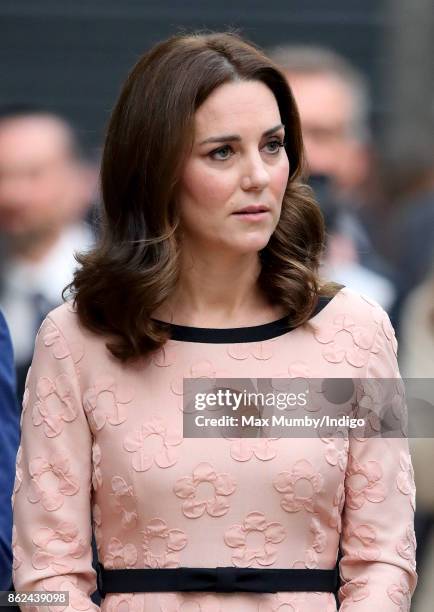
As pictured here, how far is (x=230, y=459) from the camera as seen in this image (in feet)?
10.3

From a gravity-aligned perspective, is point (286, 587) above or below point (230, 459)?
below

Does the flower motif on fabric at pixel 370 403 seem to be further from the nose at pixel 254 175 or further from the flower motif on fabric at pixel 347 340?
the nose at pixel 254 175

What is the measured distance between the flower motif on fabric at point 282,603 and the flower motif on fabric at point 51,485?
1.38 feet

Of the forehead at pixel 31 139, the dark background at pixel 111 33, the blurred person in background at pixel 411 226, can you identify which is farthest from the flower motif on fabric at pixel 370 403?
the dark background at pixel 111 33

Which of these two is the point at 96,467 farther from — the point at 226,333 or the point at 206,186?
the point at 206,186

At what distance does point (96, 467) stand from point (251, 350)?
15.0 inches

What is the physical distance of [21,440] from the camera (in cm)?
326

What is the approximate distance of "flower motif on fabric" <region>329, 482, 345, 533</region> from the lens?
315 centimetres

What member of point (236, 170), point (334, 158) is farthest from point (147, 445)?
point (334, 158)

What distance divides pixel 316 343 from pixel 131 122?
57 cm

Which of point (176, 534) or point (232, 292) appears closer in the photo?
point (176, 534)

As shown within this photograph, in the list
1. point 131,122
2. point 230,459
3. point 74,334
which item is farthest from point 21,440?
point 131,122

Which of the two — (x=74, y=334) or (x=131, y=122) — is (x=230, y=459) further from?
(x=131, y=122)

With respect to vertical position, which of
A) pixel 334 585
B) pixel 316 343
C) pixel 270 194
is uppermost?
pixel 270 194
